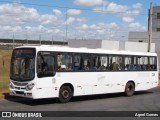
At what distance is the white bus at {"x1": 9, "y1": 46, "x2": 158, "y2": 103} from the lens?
17250 mm

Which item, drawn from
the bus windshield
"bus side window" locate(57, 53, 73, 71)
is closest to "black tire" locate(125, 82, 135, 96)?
"bus side window" locate(57, 53, 73, 71)

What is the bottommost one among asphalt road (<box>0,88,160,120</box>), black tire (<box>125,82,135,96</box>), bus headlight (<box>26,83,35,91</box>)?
asphalt road (<box>0,88,160,120</box>)

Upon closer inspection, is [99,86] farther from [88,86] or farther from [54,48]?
[54,48]

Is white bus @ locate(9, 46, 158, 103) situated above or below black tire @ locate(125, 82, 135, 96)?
above

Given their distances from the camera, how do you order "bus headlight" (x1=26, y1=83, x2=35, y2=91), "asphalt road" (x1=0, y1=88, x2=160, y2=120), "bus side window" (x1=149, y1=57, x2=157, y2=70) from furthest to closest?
"bus side window" (x1=149, y1=57, x2=157, y2=70) < "bus headlight" (x1=26, y1=83, x2=35, y2=91) < "asphalt road" (x1=0, y1=88, x2=160, y2=120)

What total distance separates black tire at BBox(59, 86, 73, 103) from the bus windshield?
5.88ft

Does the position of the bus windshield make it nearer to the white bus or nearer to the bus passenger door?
the white bus

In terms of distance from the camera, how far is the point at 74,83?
18812 millimetres

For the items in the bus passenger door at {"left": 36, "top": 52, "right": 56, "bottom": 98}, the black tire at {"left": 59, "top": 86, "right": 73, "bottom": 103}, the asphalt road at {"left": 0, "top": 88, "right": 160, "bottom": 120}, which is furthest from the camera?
the black tire at {"left": 59, "top": 86, "right": 73, "bottom": 103}

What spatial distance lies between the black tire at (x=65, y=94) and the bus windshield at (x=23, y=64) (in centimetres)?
179

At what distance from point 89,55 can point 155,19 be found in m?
73.0

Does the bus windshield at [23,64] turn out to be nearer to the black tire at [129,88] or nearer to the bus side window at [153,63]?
the black tire at [129,88]

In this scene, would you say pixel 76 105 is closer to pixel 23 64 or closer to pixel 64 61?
pixel 64 61

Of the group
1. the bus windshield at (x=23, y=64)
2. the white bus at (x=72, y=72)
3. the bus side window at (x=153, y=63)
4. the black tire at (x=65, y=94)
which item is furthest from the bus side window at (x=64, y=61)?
the bus side window at (x=153, y=63)
